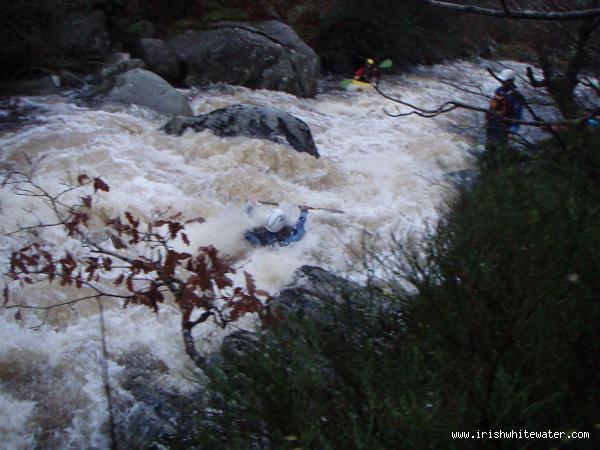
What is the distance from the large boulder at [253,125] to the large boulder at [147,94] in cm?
58

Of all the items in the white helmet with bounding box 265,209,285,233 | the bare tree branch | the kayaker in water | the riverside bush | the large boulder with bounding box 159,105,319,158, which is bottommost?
the large boulder with bounding box 159,105,319,158

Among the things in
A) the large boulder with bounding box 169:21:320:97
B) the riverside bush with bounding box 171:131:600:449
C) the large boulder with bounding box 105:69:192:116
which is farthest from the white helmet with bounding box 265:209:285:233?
the large boulder with bounding box 169:21:320:97

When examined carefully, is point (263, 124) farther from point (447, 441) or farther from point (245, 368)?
point (447, 441)

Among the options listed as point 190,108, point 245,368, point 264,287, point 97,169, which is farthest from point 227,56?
point 245,368

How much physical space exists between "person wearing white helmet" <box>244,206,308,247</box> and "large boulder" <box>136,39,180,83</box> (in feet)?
16.9

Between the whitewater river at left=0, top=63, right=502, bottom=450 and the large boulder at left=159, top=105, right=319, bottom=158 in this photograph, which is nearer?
the whitewater river at left=0, top=63, right=502, bottom=450

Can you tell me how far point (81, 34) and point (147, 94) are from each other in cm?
250

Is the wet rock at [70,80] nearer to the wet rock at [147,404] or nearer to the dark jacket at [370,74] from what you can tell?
the wet rock at [147,404]

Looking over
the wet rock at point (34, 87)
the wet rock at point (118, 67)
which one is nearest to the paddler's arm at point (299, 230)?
the wet rock at point (118, 67)

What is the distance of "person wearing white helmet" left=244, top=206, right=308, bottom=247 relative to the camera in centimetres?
557

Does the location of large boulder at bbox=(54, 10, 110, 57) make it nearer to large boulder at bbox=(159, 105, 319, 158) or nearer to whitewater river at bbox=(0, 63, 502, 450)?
whitewater river at bbox=(0, 63, 502, 450)

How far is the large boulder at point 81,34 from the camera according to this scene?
9641 mm

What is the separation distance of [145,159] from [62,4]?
443 centimetres

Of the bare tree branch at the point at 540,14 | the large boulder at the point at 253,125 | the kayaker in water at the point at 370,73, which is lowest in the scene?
the large boulder at the point at 253,125
